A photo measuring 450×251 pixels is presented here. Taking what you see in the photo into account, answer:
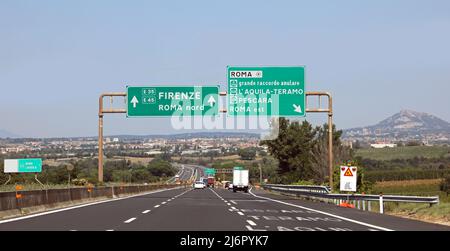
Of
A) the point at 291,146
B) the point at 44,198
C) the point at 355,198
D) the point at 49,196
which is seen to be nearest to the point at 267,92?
the point at 355,198

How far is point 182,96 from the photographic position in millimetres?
41906

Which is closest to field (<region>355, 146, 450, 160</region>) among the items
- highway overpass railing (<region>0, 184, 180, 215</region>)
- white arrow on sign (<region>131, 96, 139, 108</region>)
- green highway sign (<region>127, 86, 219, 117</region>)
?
green highway sign (<region>127, 86, 219, 117</region>)

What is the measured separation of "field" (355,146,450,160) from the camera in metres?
168

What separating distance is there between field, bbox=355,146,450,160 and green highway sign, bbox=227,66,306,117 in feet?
412

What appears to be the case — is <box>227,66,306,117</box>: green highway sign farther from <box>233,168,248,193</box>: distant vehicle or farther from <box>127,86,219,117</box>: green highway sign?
<box>233,168,248,193</box>: distant vehicle

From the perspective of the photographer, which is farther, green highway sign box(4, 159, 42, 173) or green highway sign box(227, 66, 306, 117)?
green highway sign box(227, 66, 306, 117)

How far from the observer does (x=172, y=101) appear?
41750mm

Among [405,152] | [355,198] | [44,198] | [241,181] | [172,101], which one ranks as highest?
[172,101]

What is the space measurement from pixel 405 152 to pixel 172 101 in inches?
5811

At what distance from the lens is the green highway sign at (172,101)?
137 ft

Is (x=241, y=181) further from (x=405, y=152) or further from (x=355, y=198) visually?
(x=405, y=152)

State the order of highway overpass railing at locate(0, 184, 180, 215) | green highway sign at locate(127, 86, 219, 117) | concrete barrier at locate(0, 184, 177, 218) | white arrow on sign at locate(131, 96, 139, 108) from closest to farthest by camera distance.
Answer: concrete barrier at locate(0, 184, 177, 218) < highway overpass railing at locate(0, 184, 180, 215) < green highway sign at locate(127, 86, 219, 117) < white arrow on sign at locate(131, 96, 139, 108)

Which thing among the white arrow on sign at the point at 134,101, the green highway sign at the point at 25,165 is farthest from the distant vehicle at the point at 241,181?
the green highway sign at the point at 25,165
